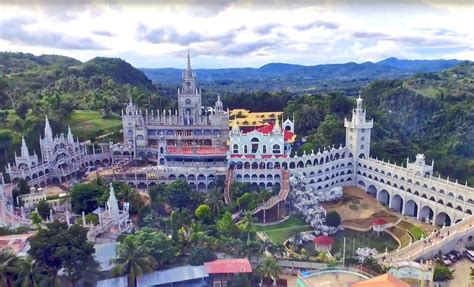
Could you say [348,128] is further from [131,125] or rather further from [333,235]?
[131,125]

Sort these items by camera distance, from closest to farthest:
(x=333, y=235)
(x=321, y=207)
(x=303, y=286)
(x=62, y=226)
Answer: (x=303, y=286) < (x=62, y=226) < (x=333, y=235) < (x=321, y=207)

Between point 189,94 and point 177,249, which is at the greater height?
point 189,94

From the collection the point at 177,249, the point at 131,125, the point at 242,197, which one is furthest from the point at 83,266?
the point at 131,125

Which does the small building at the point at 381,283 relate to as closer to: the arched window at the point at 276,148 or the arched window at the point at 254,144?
the arched window at the point at 276,148

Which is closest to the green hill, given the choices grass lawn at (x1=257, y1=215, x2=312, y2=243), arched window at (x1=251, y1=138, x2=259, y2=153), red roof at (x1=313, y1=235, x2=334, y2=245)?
arched window at (x1=251, y1=138, x2=259, y2=153)

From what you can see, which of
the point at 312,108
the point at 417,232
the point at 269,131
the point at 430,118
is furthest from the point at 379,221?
the point at 430,118

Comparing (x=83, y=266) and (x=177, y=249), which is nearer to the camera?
(x=83, y=266)
